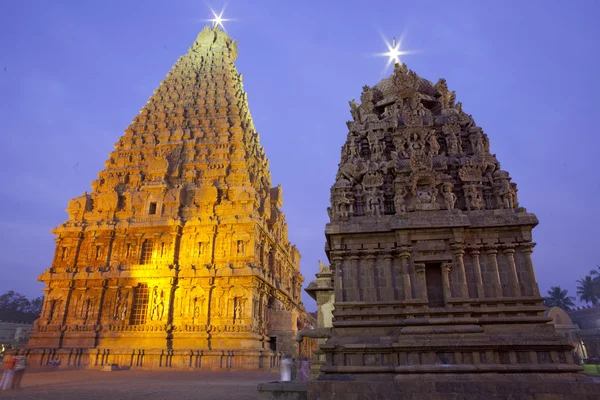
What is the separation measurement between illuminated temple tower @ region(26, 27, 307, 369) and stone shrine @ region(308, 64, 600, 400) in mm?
17716

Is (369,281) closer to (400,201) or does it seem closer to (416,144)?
(400,201)

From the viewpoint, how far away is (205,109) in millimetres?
39781

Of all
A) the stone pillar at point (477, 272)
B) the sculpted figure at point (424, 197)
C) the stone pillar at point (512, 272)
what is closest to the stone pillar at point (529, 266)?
the stone pillar at point (512, 272)

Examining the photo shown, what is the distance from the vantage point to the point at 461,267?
37.7 feet

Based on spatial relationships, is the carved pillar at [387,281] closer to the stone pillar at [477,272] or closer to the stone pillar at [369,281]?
the stone pillar at [369,281]

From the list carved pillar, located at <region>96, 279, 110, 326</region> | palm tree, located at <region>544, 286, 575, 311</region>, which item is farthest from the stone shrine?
palm tree, located at <region>544, 286, 575, 311</region>

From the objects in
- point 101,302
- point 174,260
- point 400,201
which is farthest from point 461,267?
point 101,302

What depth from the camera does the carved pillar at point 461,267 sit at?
11.2 metres

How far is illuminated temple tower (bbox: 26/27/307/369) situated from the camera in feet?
92.5

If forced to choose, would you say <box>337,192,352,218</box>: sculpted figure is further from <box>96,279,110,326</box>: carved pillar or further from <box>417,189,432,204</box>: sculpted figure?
<box>96,279,110,326</box>: carved pillar

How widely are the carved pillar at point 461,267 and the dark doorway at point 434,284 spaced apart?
1.68 ft

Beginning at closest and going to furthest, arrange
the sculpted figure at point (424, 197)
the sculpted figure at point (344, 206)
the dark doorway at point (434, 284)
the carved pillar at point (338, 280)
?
the dark doorway at point (434, 284)
the carved pillar at point (338, 280)
the sculpted figure at point (424, 197)
the sculpted figure at point (344, 206)

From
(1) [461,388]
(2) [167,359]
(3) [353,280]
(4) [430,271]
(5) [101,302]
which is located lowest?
(2) [167,359]

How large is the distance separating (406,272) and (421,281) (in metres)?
0.49
